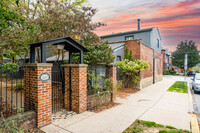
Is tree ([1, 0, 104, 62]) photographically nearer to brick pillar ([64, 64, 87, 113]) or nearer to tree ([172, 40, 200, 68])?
brick pillar ([64, 64, 87, 113])

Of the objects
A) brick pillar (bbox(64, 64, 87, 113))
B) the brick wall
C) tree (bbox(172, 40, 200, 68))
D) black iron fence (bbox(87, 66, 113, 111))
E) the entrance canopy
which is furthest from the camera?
tree (bbox(172, 40, 200, 68))

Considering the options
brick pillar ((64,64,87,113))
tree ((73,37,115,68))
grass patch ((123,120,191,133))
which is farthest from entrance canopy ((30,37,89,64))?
grass patch ((123,120,191,133))

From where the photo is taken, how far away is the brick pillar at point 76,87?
5.82m

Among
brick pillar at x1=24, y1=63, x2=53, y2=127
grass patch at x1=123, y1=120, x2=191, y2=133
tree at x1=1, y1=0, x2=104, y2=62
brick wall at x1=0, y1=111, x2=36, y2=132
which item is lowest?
grass patch at x1=123, y1=120, x2=191, y2=133

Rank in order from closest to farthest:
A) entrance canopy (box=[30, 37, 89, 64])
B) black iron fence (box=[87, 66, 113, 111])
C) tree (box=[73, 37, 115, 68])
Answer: entrance canopy (box=[30, 37, 89, 64]) → black iron fence (box=[87, 66, 113, 111]) → tree (box=[73, 37, 115, 68])

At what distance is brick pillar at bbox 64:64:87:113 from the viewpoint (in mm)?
5816

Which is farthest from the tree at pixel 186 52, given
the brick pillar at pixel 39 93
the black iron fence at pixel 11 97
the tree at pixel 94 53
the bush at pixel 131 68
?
the brick pillar at pixel 39 93

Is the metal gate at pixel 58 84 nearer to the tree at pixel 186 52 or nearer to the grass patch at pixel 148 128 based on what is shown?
the grass patch at pixel 148 128

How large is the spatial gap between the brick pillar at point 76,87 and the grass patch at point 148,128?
2.38m

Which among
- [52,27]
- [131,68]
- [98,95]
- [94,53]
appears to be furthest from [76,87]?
[131,68]

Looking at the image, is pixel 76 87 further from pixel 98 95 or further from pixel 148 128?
pixel 148 128

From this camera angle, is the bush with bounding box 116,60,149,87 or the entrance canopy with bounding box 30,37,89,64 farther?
the bush with bounding box 116,60,149,87

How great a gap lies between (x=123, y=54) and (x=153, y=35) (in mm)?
9712

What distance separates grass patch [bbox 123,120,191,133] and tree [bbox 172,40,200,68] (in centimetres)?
4519
